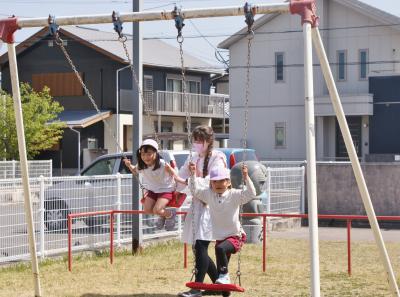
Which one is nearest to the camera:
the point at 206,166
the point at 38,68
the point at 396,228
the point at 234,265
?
the point at 206,166

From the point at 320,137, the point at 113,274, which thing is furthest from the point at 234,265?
the point at 320,137

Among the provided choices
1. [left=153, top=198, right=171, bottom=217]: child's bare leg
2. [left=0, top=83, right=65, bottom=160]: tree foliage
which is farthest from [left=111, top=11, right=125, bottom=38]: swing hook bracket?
[left=0, top=83, right=65, bottom=160]: tree foliage

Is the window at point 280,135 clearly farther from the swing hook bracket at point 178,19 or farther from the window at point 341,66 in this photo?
the swing hook bracket at point 178,19

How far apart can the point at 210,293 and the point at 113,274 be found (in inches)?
79.8

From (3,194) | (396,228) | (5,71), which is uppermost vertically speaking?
(5,71)

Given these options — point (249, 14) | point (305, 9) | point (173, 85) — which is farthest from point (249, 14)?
point (173, 85)

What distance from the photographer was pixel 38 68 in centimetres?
4297

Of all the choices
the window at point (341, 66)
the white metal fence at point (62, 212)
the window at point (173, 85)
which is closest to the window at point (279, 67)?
the window at point (341, 66)

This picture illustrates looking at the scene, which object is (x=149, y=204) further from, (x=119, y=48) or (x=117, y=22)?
(x=119, y=48)

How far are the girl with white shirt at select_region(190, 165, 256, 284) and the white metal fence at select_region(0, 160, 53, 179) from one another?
19.2 meters

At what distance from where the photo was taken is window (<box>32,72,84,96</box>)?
1639 inches

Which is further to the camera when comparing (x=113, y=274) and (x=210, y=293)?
(x=113, y=274)

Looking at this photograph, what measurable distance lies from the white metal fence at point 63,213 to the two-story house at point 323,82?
75.1ft

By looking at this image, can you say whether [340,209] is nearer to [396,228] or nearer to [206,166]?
[396,228]
